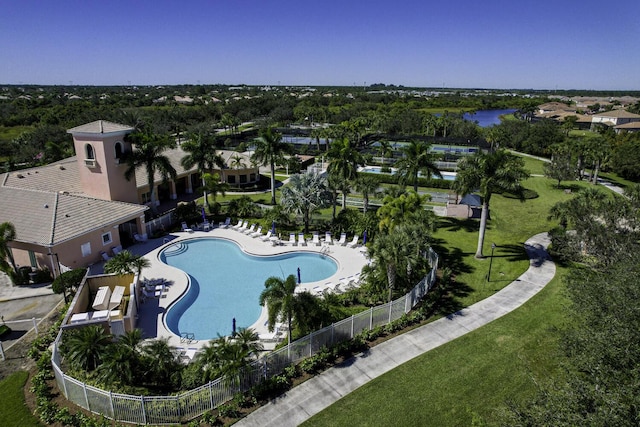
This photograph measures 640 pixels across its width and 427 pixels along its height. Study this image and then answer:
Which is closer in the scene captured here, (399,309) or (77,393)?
(77,393)

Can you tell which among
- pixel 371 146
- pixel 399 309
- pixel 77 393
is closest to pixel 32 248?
pixel 77 393

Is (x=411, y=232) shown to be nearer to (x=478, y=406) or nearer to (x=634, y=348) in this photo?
(x=478, y=406)

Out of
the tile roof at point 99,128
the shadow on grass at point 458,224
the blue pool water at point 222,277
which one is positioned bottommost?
the blue pool water at point 222,277

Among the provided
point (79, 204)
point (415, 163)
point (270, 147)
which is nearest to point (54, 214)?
point (79, 204)

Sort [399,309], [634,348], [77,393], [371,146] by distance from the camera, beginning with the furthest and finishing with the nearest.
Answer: [371,146] → [399,309] → [77,393] → [634,348]

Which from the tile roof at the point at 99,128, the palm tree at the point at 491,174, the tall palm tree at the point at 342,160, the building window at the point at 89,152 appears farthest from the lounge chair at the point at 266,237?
the palm tree at the point at 491,174

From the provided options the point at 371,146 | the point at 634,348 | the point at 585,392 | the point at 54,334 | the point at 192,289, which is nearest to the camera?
the point at 585,392

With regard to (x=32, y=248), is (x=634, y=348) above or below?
above

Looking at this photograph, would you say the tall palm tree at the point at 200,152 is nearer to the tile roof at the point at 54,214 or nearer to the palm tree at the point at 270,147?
the palm tree at the point at 270,147
